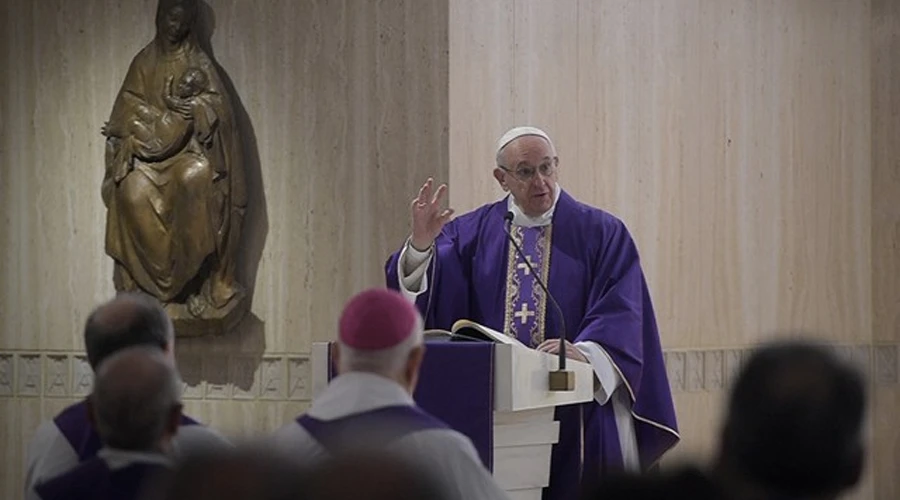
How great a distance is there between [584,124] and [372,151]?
122 cm

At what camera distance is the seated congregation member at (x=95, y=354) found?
397cm

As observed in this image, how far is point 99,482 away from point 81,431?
0.69m

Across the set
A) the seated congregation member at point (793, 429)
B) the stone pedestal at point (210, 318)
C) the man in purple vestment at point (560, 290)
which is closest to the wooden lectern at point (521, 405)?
the man in purple vestment at point (560, 290)

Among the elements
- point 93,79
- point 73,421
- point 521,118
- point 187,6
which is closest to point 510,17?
point 521,118

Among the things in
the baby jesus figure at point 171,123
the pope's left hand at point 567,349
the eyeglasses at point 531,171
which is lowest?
the pope's left hand at point 567,349

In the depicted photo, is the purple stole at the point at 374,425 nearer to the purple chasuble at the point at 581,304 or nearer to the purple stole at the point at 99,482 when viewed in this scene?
the purple stole at the point at 99,482

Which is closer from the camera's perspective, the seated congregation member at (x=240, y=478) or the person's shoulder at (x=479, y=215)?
the seated congregation member at (x=240, y=478)

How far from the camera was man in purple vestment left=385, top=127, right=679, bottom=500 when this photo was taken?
659 cm

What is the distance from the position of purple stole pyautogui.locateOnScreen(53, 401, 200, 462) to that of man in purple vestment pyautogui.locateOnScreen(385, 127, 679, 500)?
264 centimetres

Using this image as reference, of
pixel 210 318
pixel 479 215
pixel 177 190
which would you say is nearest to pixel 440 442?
pixel 479 215

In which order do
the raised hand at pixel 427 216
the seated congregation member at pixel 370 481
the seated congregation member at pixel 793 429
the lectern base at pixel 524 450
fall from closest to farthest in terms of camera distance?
the seated congregation member at pixel 370 481 → the seated congregation member at pixel 793 429 → the lectern base at pixel 524 450 → the raised hand at pixel 427 216

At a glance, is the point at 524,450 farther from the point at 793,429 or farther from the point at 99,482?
the point at 793,429

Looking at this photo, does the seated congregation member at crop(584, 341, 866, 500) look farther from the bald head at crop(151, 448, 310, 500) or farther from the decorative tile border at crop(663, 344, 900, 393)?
the decorative tile border at crop(663, 344, 900, 393)

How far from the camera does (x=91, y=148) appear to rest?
9.88 meters
